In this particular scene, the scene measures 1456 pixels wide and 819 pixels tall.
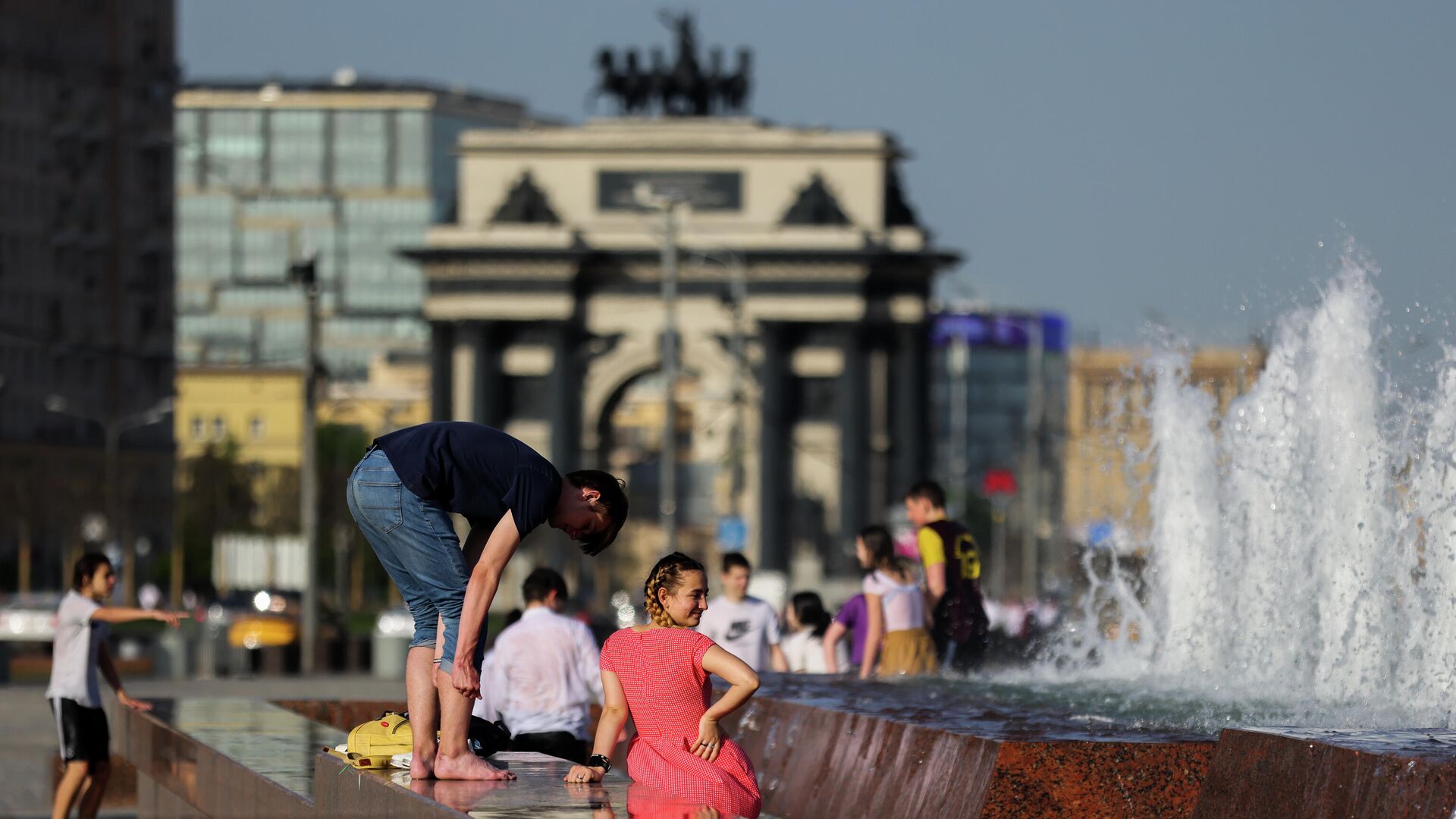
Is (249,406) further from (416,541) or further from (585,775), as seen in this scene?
(585,775)

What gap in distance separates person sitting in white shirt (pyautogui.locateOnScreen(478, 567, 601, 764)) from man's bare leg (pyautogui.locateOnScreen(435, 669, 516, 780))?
3444mm

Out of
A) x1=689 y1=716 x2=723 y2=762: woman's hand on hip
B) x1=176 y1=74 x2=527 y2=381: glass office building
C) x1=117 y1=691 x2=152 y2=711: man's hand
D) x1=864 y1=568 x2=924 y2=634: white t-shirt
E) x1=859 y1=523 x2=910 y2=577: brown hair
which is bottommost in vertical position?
x1=117 y1=691 x2=152 y2=711: man's hand

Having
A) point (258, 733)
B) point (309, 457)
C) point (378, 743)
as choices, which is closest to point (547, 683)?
point (258, 733)

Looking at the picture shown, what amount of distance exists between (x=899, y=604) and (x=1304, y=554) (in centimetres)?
207

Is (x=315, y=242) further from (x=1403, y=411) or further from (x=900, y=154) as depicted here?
(x=1403, y=411)

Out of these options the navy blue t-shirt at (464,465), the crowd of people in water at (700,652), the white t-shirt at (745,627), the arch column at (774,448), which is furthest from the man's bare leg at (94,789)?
the arch column at (774,448)

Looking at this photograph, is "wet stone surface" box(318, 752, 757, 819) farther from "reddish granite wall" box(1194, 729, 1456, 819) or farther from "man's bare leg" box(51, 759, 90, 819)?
"man's bare leg" box(51, 759, 90, 819)

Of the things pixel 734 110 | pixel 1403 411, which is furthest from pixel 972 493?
pixel 1403 411

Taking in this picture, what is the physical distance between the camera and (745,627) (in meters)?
14.9

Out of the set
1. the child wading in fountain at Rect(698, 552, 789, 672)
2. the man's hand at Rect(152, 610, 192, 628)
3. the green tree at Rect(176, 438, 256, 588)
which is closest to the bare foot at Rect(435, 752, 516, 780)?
the man's hand at Rect(152, 610, 192, 628)

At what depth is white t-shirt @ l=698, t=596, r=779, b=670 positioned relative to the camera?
14.9 m

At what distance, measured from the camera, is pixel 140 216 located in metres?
93.7

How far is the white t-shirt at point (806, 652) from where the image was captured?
16.2m

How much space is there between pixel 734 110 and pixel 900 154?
18.3ft
